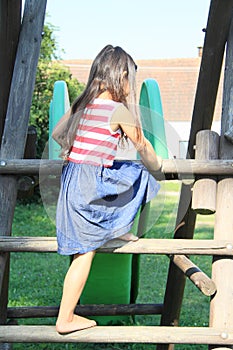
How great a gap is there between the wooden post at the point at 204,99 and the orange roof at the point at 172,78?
15.5 meters

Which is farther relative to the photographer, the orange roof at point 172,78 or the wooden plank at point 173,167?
the orange roof at point 172,78

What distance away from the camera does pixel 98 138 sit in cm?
247

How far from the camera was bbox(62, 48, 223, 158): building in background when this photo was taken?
19.2 meters

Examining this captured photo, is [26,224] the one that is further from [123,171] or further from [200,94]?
[123,171]

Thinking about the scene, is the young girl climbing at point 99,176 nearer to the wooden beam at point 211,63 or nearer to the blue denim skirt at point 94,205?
the blue denim skirt at point 94,205

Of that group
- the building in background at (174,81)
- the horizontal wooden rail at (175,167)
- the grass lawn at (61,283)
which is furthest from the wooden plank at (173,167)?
the building in background at (174,81)

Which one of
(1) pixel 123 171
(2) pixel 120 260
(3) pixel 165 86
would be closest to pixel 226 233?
(1) pixel 123 171

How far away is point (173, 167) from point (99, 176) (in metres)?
0.38

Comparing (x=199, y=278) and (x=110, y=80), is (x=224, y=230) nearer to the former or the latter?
(x=199, y=278)

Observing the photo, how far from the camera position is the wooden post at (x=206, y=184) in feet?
8.67

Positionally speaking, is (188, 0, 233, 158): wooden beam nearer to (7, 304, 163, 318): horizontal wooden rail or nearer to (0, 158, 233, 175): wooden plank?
(0, 158, 233, 175): wooden plank

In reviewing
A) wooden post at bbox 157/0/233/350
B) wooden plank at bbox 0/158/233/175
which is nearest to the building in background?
wooden post at bbox 157/0/233/350

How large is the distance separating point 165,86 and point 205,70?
17.5m

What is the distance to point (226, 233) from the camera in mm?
2627
